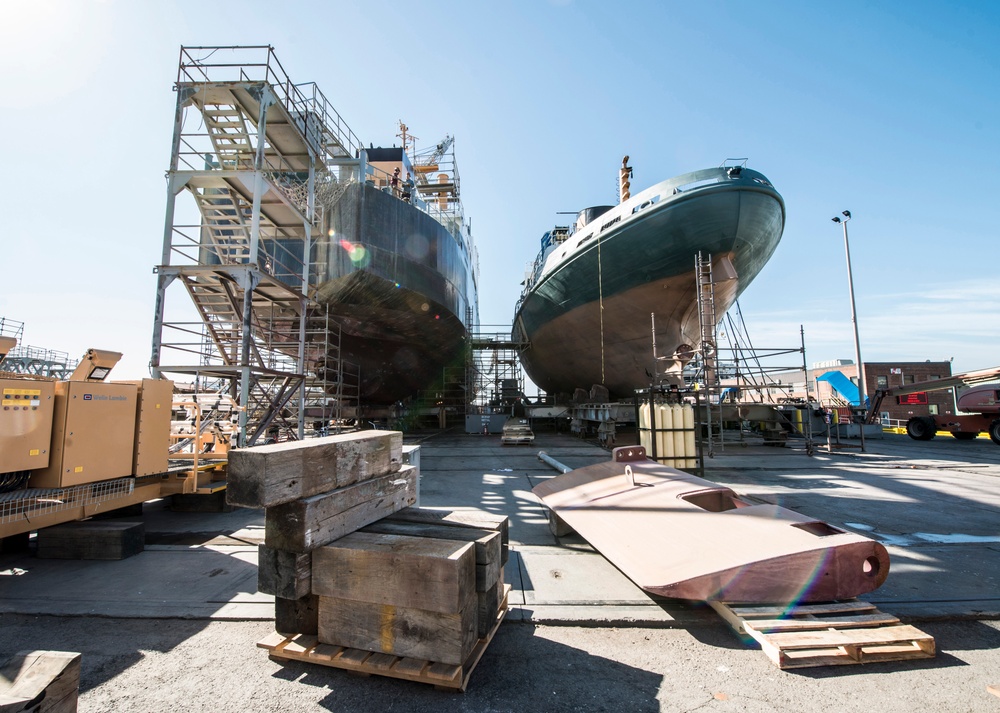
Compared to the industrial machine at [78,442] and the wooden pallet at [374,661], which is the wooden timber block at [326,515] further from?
the industrial machine at [78,442]

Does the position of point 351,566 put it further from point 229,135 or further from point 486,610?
point 229,135

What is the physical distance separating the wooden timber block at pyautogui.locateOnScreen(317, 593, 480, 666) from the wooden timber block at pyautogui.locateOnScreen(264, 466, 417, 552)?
39 centimetres

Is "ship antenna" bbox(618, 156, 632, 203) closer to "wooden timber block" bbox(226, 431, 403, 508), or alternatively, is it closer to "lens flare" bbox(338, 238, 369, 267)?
"lens flare" bbox(338, 238, 369, 267)

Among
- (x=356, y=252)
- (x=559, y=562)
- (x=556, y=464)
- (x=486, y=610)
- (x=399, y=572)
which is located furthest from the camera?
(x=356, y=252)

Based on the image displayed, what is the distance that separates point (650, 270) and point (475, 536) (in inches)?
511

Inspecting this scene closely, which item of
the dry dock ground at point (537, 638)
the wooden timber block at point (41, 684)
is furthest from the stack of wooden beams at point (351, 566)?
the wooden timber block at point (41, 684)

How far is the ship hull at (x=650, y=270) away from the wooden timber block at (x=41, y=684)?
36.1 feet

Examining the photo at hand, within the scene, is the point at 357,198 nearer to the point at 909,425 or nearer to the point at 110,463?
the point at 110,463

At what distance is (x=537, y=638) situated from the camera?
2.87 meters

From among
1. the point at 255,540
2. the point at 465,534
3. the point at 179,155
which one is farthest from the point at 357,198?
the point at 465,534

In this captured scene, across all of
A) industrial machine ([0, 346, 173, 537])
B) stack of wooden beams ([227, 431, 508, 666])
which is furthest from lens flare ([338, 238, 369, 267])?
stack of wooden beams ([227, 431, 508, 666])

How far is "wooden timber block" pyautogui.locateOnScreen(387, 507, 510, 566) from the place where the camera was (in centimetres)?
281

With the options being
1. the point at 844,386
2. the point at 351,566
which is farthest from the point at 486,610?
the point at 844,386

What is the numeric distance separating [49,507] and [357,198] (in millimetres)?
11069
